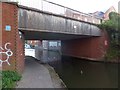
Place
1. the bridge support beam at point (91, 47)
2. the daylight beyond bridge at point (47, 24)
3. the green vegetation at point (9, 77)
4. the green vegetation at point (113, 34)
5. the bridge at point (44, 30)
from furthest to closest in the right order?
the bridge support beam at point (91, 47) < the green vegetation at point (113, 34) < the daylight beyond bridge at point (47, 24) < the bridge at point (44, 30) < the green vegetation at point (9, 77)

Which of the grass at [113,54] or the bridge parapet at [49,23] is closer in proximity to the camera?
the bridge parapet at [49,23]

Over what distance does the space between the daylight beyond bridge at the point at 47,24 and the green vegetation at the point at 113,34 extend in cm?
269

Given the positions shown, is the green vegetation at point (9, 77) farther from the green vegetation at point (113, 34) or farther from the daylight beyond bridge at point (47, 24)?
the green vegetation at point (113, 34)

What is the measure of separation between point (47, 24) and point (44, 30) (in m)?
0.81

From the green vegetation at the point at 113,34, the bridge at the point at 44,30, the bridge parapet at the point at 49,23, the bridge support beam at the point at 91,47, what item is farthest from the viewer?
the bridge support beam at the point at 91,47

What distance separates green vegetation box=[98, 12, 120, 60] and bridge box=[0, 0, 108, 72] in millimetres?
774

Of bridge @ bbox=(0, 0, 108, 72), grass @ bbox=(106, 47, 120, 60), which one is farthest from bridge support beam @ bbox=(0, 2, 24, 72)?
grass @ bbox=(106, 47, 120, 60)

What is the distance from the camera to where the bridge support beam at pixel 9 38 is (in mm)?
14539

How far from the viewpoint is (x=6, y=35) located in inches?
578

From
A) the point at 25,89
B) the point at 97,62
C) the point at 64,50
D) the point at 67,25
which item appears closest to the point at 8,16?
the point at 25,89

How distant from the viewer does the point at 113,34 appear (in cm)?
3297

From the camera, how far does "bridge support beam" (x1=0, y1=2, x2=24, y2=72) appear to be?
47.7 ft

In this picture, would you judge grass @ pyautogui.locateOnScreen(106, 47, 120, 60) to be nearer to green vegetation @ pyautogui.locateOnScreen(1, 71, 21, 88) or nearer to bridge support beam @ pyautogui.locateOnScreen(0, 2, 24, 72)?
bridge support beam @ pyautogui.locateOnScreen(0, 2, 24, 72)

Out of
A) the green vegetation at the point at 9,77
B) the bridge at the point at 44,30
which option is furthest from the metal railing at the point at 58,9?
the green vegetation at the point at 9,77
